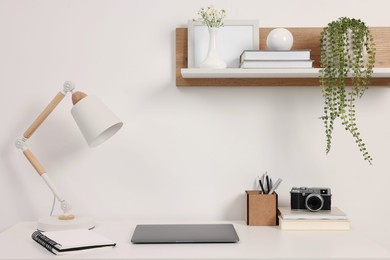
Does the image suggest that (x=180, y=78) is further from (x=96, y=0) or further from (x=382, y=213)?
(x=382, y=213)

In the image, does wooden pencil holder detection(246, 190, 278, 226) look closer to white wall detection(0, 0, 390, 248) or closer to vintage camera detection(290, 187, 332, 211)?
vintage camera detection(290, 187, 332, 211)

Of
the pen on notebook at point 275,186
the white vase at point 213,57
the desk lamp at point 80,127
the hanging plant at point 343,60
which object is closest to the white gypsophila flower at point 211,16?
the white vase at point 213,57

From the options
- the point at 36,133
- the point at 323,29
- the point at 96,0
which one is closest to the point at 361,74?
the point at 323,29

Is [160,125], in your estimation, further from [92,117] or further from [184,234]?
[184,234]

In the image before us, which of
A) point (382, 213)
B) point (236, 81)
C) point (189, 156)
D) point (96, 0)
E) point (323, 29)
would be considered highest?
point (96, 0)

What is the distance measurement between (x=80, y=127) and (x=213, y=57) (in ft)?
1.72

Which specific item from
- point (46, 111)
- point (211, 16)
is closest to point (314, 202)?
point (211, 16)

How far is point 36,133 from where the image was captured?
211 cm

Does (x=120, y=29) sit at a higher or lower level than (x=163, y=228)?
higher

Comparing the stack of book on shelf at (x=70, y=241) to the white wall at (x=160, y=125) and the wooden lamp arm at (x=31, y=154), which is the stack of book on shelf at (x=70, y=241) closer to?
the wooden lamp arm at (x=31, y=154)

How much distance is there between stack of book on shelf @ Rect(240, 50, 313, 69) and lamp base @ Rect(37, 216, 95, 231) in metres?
0.77

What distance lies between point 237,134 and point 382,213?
64 centimetres

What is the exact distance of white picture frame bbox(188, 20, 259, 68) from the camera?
2.06 metres

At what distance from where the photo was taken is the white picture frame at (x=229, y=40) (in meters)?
2.06
